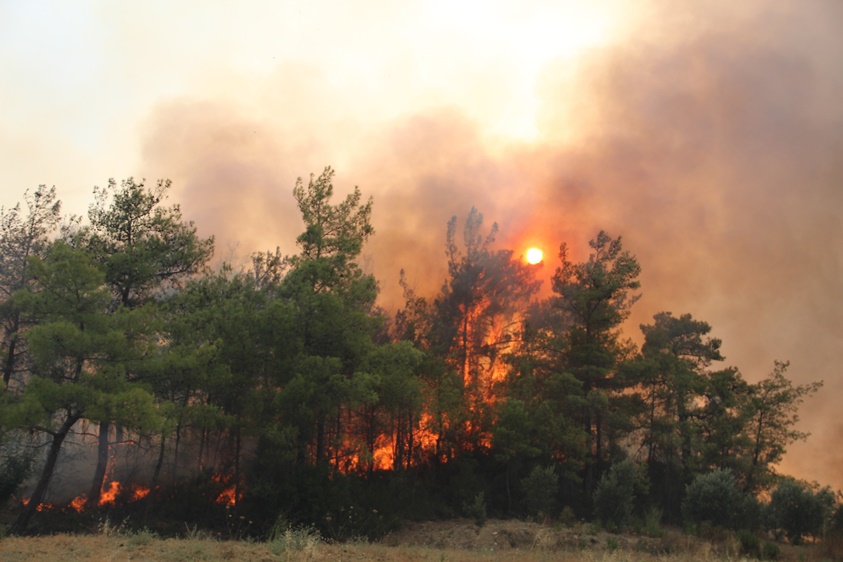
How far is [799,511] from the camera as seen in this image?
2484 cm

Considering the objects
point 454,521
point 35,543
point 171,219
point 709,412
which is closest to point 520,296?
point 709,412

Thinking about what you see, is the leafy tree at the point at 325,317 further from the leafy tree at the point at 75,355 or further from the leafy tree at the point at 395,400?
the leafy tree at the point at 75,355

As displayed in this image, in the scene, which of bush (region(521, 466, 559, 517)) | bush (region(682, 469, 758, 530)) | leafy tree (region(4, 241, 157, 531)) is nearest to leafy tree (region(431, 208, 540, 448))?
bush (region(521, 466, 559, 517))

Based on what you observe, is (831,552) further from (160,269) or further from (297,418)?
(160,269)

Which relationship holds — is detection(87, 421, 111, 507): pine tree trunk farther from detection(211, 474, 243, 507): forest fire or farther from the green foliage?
detection(211, 474, 243, 507): forest fire

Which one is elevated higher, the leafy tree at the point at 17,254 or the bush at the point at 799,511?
the leafy tree at the point at 17,254

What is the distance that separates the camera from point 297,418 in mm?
27250

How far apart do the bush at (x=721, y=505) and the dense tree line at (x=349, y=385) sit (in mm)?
98

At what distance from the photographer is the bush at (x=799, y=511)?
2447 cm

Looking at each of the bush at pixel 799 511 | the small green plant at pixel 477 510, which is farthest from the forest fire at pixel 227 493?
the bush at pixel 799 511

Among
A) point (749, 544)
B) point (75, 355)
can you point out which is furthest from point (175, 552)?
point (749, 544)

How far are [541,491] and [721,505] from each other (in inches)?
361

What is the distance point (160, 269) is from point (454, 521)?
2034 centimetres

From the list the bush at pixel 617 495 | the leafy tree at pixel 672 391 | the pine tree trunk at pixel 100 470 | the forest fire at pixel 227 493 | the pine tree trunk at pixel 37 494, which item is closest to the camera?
the pine tree trunk at pixel 37 494
